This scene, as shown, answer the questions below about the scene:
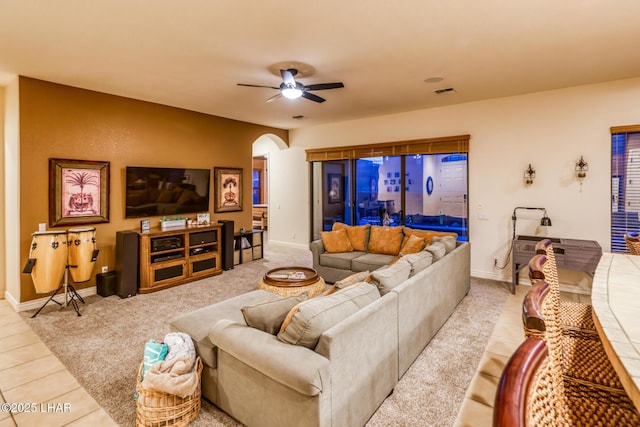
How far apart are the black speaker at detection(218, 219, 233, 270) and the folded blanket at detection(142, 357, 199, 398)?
12.9 feet

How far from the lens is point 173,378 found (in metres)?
2.01

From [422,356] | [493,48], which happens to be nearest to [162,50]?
[493,48]

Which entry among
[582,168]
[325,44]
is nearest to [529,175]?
[582,168]

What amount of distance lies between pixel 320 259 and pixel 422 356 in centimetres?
246

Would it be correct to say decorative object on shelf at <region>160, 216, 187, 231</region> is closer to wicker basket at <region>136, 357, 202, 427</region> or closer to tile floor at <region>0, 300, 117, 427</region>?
tile floor at <region>0, 300, 117, 427</region>

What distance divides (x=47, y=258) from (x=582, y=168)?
6903 millimetres

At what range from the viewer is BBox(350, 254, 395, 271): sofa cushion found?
463 centimetres

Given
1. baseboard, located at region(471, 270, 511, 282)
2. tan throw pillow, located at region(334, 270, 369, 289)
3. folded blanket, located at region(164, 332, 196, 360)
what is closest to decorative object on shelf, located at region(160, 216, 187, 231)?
folded blanket, located at region(164, 332, 196, 360)

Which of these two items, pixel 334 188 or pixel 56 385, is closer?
pixel 56 385

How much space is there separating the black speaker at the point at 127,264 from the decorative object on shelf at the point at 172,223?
615mm

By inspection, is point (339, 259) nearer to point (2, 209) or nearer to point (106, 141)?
point (106, 141)

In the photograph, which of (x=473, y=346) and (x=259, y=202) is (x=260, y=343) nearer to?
(x=473, y=346)

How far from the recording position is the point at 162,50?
341cm

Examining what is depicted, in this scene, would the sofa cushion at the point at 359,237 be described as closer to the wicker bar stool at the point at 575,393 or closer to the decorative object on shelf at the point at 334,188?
the decorative object on shelf at the point at 334,188
